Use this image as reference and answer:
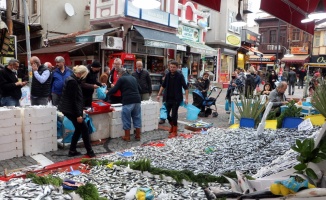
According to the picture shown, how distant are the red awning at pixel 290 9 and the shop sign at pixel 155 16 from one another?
1008 centimetres

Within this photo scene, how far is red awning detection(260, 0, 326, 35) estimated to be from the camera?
288 inches

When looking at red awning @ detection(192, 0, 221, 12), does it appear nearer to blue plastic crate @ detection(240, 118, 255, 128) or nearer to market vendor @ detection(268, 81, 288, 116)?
blue plastic crate @ detection(240, 118, 255, 128)

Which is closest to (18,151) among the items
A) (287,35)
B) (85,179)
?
(85,179)

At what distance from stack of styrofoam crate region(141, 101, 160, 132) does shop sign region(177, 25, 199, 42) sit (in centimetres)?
1442

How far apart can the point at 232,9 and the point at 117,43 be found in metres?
16.4

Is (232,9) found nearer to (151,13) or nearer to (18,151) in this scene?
(151,13)

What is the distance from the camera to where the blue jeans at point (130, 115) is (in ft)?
23.4

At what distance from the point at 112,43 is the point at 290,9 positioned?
10.6 metres

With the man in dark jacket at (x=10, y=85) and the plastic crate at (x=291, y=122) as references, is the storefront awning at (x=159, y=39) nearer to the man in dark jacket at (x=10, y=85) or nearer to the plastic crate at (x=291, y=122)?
the man in dark jacket at (x=10, y=85)

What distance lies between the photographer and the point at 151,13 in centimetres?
1794

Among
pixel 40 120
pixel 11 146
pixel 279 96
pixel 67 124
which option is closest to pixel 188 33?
pixel 279 96

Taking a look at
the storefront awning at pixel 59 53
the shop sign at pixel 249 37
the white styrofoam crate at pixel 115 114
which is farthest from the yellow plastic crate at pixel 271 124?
the shop sign at pixel 249 37

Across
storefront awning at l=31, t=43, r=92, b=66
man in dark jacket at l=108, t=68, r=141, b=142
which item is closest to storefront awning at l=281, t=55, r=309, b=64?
storefront awning at l=31, t=43, r=92, b=66

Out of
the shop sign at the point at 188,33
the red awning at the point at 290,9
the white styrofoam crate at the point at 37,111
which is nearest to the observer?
the white styrofoam crate at the point at 37,111
